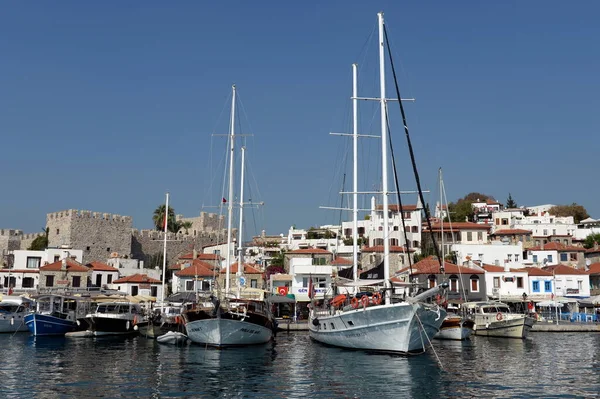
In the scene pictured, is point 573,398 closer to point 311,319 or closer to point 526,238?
point 311,319

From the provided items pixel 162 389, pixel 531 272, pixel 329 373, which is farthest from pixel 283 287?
pixel 162 389

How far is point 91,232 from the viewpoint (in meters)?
83.4

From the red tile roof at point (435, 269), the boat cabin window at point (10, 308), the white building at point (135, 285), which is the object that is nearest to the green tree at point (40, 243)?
the white building at point (135, 285)

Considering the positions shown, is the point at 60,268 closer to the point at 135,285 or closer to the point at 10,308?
the point at 135,285

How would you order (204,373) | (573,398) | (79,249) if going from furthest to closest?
(79,249) < (204,373) < (573,398)

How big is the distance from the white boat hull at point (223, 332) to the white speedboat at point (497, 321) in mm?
17640

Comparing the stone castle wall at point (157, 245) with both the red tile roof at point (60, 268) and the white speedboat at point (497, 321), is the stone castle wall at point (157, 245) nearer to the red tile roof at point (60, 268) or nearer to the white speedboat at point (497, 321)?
the red tile roof at point (60, 268)

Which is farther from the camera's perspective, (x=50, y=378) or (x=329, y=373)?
(x=329, y=373)

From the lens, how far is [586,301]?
59.6 m

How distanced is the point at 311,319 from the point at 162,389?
20.0 meters

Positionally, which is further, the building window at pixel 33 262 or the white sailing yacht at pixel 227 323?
the building window at pixel 33 262

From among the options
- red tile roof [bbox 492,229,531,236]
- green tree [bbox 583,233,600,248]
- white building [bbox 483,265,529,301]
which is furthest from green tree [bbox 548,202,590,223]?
white building [bbox 483,265,529,301]

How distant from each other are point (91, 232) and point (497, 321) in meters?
58.4

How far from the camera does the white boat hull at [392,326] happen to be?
29.2 metres
